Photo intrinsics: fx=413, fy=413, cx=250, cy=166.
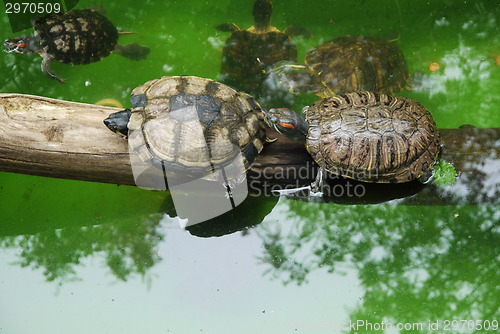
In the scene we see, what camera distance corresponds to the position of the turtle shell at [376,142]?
2775 mm

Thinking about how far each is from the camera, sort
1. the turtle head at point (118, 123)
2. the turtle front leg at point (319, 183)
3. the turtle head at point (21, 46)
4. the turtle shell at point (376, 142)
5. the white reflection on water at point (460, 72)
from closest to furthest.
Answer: the turtle head at point (118, 123) → the turtle shell at point (376, 142) → the turtle front leg at point (319, 183) → the white reflection on water at point (460, 72) → the turtle head at point (21, 46)

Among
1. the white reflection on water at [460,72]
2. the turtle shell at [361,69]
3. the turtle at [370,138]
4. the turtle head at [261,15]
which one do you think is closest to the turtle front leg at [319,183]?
the turtle at [370,138]

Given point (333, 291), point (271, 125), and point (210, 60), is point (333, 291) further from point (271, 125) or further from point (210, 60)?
point (210, 60)

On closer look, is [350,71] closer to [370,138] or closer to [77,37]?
[370,138]

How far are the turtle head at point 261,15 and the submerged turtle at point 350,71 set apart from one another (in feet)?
1.70

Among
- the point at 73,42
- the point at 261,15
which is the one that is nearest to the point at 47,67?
the point at 73,42

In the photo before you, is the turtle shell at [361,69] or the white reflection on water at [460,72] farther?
the white reflection on water at [460,72]

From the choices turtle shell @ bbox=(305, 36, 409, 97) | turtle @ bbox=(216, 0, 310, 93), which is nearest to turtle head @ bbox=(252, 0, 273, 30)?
turtle @ bbox=(216, 0, 310, 93)

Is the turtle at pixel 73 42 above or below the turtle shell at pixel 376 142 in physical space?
below

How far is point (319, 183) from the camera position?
298 centimetres

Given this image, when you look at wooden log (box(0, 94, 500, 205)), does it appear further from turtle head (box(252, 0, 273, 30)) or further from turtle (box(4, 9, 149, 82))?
turtle head (box(252, 0, 273, 30))

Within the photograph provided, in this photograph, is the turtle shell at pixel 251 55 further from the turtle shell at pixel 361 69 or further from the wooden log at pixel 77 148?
the wooden log at pixel 77 148

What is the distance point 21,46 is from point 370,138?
10.4 ft

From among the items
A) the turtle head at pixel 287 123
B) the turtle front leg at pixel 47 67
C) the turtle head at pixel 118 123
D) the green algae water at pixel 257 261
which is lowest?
the green algae water at pixel 257 261
